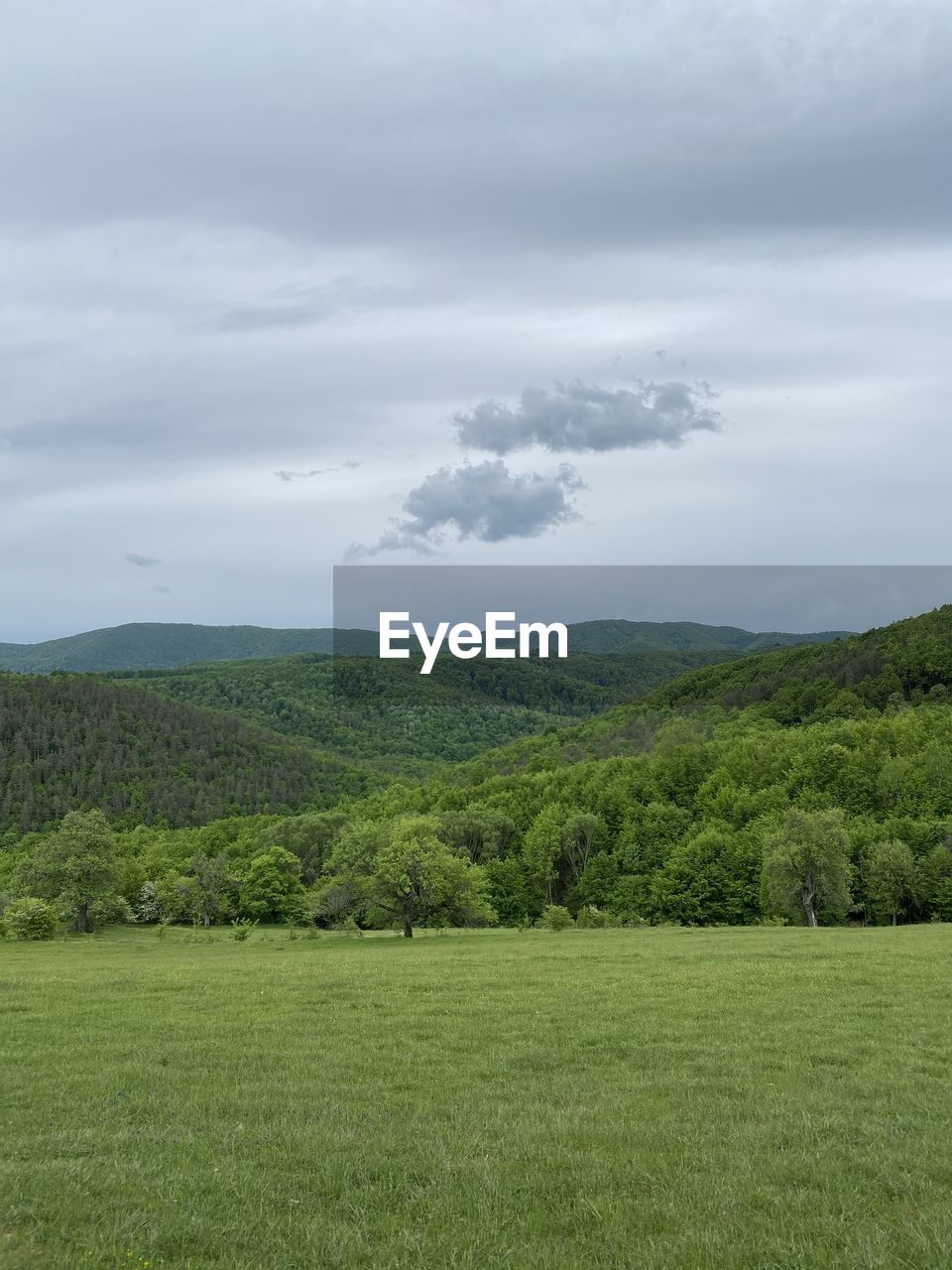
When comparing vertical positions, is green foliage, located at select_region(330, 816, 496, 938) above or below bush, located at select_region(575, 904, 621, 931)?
above

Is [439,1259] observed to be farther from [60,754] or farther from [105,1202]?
[60,754]

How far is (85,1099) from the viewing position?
39.8ft

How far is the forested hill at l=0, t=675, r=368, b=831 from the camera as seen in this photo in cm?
16238

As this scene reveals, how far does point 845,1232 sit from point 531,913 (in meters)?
89.6

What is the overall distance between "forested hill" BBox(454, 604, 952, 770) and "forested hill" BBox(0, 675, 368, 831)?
49283 mm

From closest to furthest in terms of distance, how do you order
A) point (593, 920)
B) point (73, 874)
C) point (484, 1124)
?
1. point (484, 1124)
2. point (73, 874)
3. point (593, 920)

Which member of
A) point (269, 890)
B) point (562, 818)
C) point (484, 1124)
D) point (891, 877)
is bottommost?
point (269, 890)

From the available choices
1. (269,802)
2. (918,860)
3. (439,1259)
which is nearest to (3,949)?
(439,1259)

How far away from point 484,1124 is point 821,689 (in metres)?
156

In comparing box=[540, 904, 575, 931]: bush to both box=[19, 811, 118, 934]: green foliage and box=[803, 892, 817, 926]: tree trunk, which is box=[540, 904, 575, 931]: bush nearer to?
box=[803, 892, 817, 926]: tree trunk

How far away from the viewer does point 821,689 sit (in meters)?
153

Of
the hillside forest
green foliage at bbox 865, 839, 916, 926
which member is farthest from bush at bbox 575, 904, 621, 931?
green foliage at bbox 865, 839, 916, 926

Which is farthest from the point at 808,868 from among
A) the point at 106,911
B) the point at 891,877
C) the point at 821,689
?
the point at 821,689

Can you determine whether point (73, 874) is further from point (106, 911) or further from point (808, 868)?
point (808, 868)
